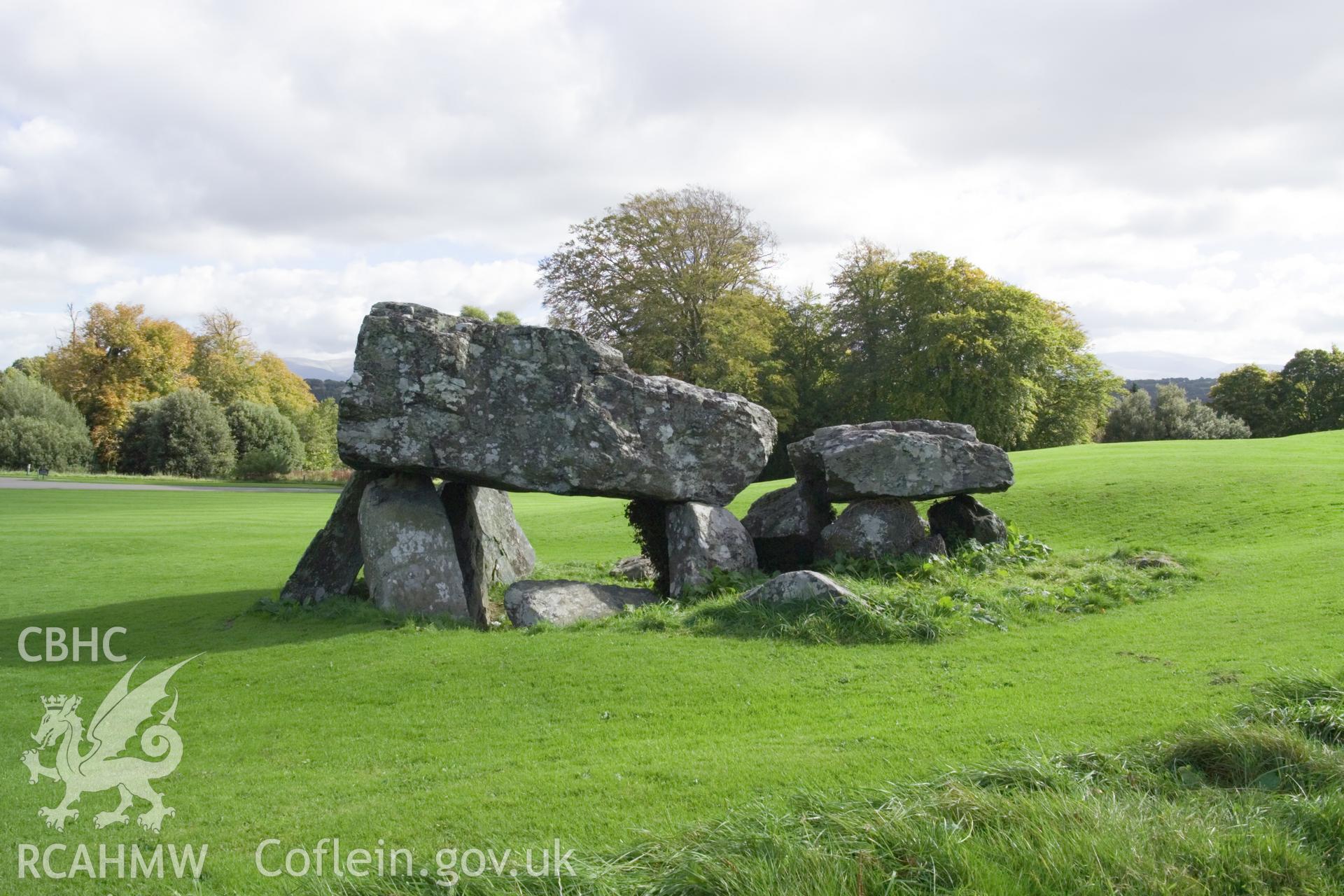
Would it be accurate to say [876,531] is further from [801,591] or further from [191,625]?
[191,625]

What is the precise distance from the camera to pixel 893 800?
5.32 meters

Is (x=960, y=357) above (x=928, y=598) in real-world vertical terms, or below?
above

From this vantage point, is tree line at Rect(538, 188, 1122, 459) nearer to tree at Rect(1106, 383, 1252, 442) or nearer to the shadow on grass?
tree at Rect(1106, 383, 1252, 442)

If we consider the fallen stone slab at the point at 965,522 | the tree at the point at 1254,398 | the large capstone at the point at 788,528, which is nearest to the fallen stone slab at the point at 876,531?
the large capstone at the point at 788,528

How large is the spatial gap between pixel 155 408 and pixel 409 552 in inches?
2213

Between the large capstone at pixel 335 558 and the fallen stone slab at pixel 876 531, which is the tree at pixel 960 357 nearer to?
the fallen stone slab at pixel 876 531

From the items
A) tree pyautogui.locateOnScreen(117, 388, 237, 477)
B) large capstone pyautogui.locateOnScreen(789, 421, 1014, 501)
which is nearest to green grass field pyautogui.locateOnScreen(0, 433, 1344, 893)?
large capstone pyautogui.locateOnScreen(789, 421, 1014, 501)

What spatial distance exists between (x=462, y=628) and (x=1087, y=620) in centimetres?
740

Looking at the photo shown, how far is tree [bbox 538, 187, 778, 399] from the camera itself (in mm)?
48031

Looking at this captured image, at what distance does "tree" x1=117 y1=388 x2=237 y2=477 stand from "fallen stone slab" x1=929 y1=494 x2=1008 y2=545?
5570 cm

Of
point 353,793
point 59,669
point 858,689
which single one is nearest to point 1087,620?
point 858,689

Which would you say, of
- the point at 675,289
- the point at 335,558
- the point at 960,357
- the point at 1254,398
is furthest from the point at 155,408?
the point at 1254,398

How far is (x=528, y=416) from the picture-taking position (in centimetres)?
1249

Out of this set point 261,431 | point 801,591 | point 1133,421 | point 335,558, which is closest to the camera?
point 801,591
